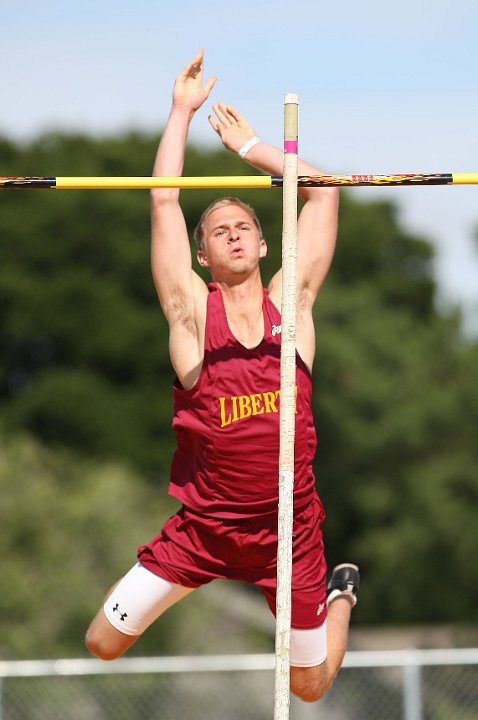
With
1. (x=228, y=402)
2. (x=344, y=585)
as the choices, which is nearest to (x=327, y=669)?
(x=344, y=585)

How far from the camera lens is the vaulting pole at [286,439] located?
13.0 feet

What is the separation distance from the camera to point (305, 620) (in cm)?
494

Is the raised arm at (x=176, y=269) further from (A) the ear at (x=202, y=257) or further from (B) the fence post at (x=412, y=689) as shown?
(B) the fence post at (x=412, y=689)

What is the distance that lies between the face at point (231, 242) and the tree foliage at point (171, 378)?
45.8 ft

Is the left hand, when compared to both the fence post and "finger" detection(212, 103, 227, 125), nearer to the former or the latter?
"finger" detection(212, 103, 227, 125)

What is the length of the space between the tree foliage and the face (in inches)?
549

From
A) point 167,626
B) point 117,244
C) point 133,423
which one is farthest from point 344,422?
point 167,626

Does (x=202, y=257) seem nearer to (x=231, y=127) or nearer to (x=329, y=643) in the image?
(x=231, y=127)

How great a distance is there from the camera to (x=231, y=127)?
16.3ft

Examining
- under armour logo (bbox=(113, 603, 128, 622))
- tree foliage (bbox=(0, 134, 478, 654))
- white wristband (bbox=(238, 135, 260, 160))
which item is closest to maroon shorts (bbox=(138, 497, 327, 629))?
under armour logo (bbox=(113, 603, 128, 622))

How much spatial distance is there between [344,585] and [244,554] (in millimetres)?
792

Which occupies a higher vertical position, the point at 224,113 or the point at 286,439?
the point at 224,113

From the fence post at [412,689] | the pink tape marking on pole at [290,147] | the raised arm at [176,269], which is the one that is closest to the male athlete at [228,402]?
the raised arm at [176,269]

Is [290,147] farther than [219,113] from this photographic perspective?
No
